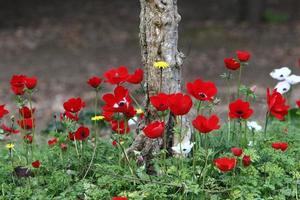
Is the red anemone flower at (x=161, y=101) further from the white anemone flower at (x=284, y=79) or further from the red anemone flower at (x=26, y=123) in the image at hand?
the white anemone flower at (x=284, y=79)

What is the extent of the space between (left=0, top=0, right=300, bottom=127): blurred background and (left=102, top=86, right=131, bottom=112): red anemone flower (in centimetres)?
452

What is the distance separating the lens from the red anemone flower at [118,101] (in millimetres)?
3488

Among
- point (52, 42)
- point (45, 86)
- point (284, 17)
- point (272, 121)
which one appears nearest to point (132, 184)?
point (272, 121)

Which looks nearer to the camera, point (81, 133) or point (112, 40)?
point (81, 133)

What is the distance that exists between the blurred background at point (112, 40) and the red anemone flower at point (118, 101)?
4516 mm

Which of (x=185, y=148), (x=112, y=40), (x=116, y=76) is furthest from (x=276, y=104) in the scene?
(x=112, y=40)

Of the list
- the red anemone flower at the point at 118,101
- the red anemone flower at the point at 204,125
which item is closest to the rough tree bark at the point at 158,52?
the red anemone flower at the point at 118,101

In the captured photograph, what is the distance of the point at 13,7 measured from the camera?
591 inches

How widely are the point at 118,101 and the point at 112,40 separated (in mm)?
9074

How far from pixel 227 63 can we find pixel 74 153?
38.5 inches

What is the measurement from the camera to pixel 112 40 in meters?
12.5

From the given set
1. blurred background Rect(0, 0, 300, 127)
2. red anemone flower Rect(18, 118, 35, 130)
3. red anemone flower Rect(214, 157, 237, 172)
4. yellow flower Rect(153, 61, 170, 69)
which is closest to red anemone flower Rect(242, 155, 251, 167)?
red anemone flower Rect(214, 157, 237, 172)

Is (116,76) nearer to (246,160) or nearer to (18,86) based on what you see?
(18,86)

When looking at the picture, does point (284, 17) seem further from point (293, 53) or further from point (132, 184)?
point (132, 184)
